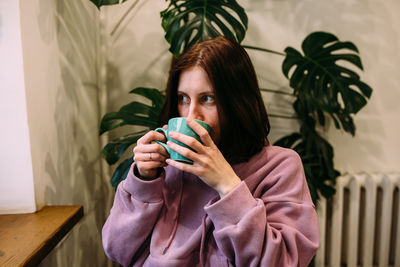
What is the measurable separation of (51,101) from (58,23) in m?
0.31

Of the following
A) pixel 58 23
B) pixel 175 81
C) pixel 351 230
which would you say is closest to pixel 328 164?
pixel 351 230

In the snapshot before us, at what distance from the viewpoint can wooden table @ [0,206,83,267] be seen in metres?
0.59

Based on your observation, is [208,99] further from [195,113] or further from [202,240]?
[202,240]

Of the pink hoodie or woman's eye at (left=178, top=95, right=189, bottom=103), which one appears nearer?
the pink hoodie

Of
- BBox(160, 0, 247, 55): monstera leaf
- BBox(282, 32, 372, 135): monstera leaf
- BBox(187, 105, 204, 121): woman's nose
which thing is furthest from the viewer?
BBox(282, 32, 372, 135): monstera leaf

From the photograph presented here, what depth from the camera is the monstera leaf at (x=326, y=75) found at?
3.87 ft

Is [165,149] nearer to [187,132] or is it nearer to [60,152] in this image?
[187,132]

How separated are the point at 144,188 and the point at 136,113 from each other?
0.49 meters

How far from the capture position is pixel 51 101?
948 mm

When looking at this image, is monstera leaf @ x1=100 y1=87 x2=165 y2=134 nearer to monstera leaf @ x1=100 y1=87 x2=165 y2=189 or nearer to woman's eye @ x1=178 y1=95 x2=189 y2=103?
monstera leaf @ x1=100 y1=87 x2=165 y2=189

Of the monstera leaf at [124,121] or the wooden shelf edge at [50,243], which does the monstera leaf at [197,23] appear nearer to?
the monstera leaf at [124,121]

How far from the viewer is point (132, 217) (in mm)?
638

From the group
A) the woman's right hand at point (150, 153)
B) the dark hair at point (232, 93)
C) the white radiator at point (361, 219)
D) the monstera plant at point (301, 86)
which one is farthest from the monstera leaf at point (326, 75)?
the woman's right hand at point (150, 153)

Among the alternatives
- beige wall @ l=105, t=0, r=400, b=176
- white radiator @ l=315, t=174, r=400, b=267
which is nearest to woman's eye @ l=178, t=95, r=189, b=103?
beige wall @ l=105, t=0, r=400, b=176
